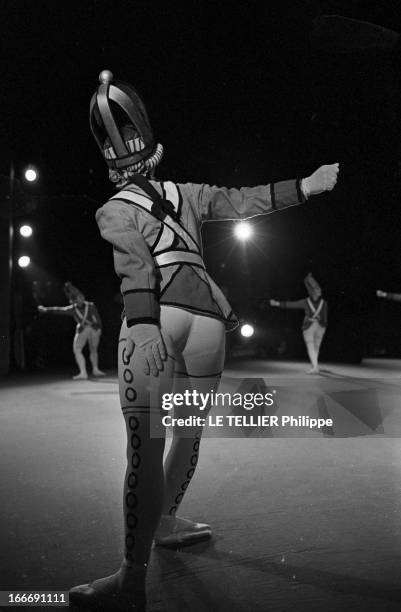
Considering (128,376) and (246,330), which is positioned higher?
(128,376)

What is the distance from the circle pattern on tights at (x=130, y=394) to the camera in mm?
2195

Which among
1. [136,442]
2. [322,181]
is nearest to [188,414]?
[136,442]

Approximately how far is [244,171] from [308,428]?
9757 millimetres

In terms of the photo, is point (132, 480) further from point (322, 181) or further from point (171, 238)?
point (322, 181)

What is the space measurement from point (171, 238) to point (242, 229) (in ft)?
47.0

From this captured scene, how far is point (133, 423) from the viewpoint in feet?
7.20

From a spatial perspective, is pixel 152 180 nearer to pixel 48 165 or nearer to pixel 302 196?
pixel 302 196

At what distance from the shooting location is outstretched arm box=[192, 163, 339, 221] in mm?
2434

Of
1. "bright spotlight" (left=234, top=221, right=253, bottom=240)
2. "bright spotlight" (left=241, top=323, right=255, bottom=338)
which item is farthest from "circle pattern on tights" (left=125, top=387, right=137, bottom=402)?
"bright spotlight" (left=241, top=323, right=255, bottom=338)

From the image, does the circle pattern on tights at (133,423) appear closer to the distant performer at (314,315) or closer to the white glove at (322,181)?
the white glove at (322,181)

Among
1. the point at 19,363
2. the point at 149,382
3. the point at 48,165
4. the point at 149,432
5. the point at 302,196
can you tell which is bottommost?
the point at 19,363

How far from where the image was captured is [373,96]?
37.8ft

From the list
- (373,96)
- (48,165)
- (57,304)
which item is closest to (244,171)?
(373,96)

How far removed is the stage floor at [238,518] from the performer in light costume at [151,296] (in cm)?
27
